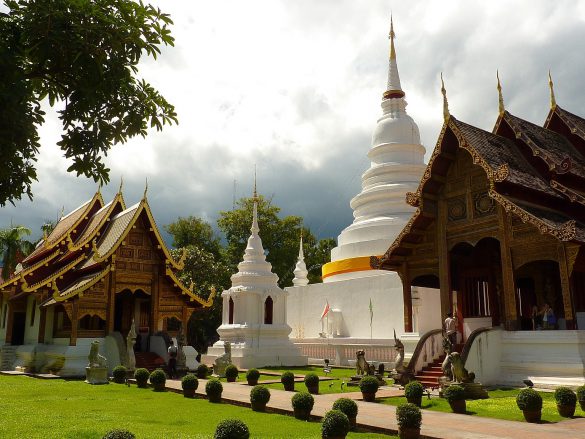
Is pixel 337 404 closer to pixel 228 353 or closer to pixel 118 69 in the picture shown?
pixel 118 69

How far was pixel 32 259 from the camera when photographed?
2361cm

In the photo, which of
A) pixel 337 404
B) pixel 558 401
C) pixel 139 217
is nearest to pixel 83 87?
pixel 337 404

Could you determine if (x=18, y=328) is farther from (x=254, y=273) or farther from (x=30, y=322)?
(x=254, y=273)

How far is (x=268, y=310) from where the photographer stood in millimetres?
24438

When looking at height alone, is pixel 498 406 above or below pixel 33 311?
below

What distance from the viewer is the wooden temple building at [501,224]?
13.9 meters

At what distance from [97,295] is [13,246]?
1225 centimetres

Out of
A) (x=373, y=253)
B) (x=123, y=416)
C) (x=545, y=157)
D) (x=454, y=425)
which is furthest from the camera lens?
(x=373, y=253)

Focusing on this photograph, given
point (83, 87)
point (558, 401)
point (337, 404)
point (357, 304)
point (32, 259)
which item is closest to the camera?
point (83, 87)

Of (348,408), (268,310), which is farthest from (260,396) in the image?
(268,310)

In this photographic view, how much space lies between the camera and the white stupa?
24375 mm

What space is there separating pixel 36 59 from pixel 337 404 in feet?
20.9

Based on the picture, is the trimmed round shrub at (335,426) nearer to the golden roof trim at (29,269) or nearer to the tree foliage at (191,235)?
the golden roof trim at (29,269)

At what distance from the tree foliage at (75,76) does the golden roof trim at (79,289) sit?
13.1 m
